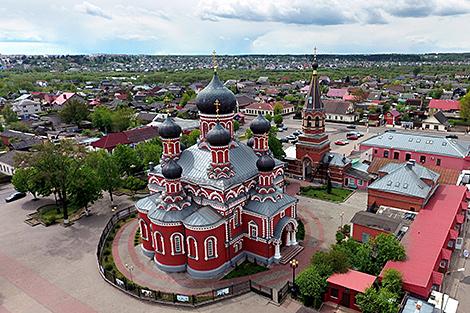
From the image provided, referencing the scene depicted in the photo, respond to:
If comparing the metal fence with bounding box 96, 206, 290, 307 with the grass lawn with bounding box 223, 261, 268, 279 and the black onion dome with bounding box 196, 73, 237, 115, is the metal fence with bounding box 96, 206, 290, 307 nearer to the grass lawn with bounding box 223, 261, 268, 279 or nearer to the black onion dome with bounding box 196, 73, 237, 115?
the grass lawn with bounding box 223, 261, 268, 279

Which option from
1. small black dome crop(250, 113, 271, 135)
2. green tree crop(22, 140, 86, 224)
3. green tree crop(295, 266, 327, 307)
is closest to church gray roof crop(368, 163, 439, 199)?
small black dome crop(250, 113, 271, 135)

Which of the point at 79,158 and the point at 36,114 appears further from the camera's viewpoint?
the point at 36,114

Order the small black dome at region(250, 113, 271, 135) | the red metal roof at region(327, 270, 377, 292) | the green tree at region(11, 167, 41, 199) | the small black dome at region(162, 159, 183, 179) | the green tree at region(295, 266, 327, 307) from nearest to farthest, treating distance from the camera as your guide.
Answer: the red metal roof at region(327, 270, 377, 292)
the green tree at region(295, 266, 327, 307)
the small black dome at region(162, 159, 183, 179)
the small black dome at region(250, 113, 271, 135)
the green tree at region(11, 167, 41, 199)

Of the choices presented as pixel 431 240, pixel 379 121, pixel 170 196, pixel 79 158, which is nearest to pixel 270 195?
pixel 170 196

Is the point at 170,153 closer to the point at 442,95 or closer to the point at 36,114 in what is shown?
the point at 36,114

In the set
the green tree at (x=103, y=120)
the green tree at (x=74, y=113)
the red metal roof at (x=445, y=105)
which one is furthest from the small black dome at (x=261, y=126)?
the red metal roof at (x=445, y=105)

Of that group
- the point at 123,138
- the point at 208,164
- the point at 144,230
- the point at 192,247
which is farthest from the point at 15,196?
the point at 192,247
